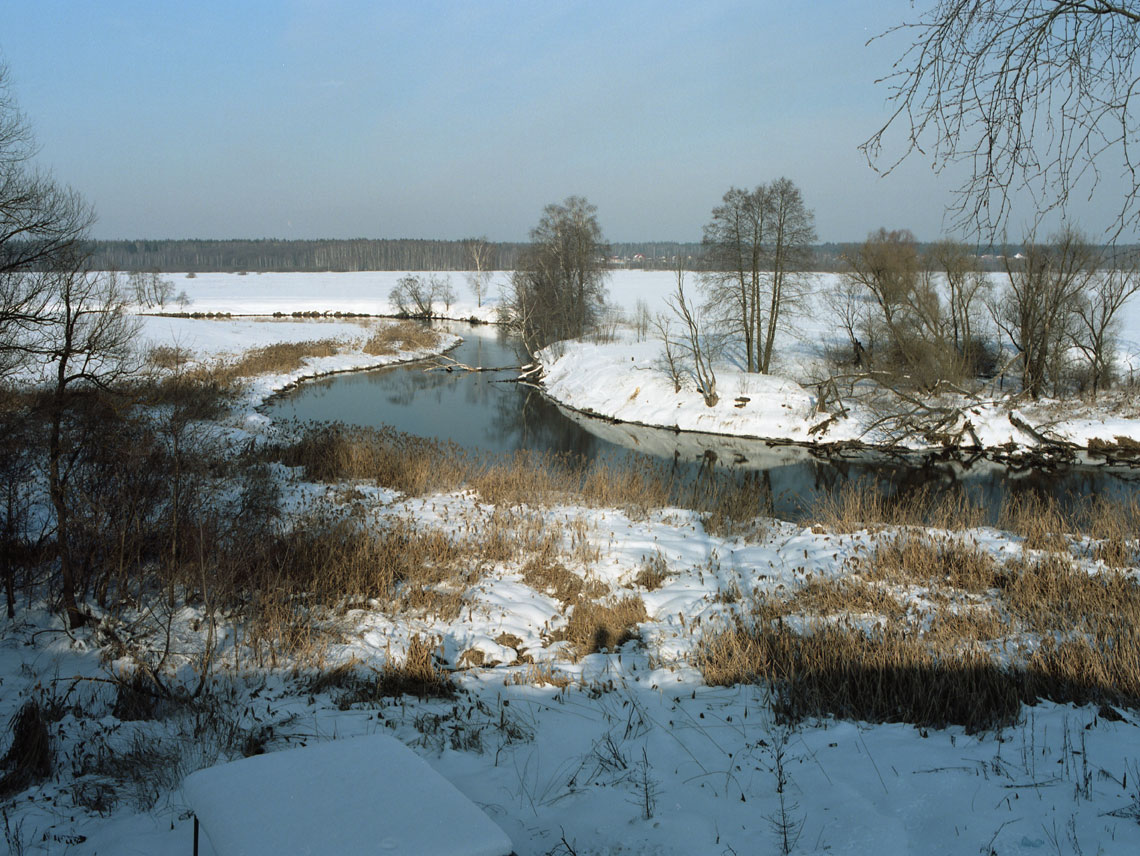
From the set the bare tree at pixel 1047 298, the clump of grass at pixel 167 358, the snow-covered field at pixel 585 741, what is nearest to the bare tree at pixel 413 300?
the clump of grass at pixel 167 358

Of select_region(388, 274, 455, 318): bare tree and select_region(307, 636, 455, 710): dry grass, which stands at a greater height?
select_region(388, 274, 455, 318): bare tree

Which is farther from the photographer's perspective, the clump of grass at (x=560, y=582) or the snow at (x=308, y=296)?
the snow at (x=308, y=296)

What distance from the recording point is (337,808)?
2.29 metres

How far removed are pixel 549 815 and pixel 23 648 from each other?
5.29m

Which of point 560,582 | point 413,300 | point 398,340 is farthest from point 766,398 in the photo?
point 413,300

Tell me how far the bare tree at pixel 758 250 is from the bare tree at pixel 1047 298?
7.29 meters

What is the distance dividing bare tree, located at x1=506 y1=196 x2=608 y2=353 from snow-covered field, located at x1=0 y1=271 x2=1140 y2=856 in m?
32.8

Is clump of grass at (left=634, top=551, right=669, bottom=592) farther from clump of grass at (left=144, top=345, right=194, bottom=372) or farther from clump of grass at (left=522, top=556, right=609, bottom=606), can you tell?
clump of grass at (left=144, top=345, right=194, bottom=372)

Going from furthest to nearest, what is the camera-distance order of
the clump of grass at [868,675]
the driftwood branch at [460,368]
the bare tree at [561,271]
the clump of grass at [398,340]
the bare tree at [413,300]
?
the bare tree at [413,300] → the clump of grass at [398,340] → the bare tree at [561,271] → the driftwood branch at [460,368] → the clump of grass at [868,675]

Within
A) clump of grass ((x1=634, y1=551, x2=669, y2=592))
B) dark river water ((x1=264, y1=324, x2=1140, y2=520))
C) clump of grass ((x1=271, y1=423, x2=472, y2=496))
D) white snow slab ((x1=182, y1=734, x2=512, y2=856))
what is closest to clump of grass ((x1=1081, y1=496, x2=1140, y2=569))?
dark river water ((x1=264, y1=324, x2=1140, y2=520))

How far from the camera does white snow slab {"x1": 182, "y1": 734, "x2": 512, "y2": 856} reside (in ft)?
6.91

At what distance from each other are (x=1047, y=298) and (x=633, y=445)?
51.1 ft

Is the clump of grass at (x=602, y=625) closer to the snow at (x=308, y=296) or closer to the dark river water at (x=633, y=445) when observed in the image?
the dark river water at (x=633, y=445)

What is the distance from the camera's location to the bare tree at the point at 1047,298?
23484 millimetres
